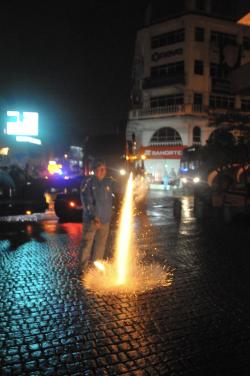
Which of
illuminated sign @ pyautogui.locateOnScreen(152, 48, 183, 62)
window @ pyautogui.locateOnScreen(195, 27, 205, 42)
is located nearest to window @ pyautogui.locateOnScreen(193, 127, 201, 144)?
illuminated sign @ pyautogui.locateOnScreen(152, 48, 183, 62)

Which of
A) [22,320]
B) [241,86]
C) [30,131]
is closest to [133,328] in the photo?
[22,320]

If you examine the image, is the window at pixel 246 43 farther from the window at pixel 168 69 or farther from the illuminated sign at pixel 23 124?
the illuminated sign at pixel 23 124

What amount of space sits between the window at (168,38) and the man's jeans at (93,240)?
4667cm

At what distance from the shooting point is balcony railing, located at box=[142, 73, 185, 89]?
48.9 m

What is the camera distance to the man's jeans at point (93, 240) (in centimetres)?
703

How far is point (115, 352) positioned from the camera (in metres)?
4.13

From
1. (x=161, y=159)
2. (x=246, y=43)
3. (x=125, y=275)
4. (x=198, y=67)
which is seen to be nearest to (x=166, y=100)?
(x=198, y=67)

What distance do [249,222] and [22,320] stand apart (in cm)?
1062

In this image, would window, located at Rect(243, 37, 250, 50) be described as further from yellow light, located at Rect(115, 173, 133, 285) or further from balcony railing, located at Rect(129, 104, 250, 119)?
yellow light, located at Rect(115, 173, 133, 285)

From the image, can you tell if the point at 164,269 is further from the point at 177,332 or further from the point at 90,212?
the point at 177,332

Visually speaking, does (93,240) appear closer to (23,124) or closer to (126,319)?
(126,319)


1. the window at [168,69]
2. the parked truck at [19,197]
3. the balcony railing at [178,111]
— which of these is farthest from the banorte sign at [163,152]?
the parked truck at [19,197]

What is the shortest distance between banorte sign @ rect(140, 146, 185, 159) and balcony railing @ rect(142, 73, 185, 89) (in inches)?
295

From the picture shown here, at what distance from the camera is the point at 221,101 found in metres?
51.3
